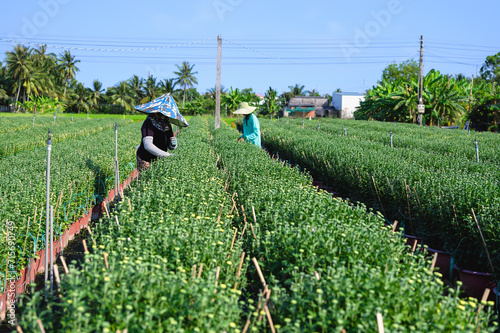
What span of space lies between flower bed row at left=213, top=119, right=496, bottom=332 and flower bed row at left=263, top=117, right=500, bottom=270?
1433 mm

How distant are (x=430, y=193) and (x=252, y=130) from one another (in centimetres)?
494

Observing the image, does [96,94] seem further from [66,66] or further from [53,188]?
[53,188]

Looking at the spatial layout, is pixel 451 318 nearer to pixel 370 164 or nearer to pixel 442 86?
pixel 370 164

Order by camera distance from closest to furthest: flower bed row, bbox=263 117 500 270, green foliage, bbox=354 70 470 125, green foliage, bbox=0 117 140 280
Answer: green foliage, bbox=0 117 140 280
flower bed row, bbox=263 117 500 270
green foliage, bbox=354 70 470 125

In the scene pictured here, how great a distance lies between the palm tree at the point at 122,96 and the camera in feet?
209

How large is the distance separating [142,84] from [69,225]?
6417 cm

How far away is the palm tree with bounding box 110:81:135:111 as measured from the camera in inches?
2507

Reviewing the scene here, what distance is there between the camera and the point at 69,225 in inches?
232

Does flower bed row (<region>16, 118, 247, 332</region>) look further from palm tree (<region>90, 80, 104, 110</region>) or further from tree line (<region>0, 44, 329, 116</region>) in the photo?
palm tree (<region>90, 80, 104, 110</region>)

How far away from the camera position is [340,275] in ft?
8.57

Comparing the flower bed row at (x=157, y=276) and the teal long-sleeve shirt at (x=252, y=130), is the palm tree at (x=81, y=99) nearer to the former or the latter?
the teal long-sleeve shirt at (x=252, y=130)

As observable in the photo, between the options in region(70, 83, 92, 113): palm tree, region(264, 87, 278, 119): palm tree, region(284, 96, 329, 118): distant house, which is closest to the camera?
region(264, 87, 278, 119): palm tree

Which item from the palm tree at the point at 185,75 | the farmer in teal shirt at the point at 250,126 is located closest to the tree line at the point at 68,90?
the palm tree at the point at 185,75

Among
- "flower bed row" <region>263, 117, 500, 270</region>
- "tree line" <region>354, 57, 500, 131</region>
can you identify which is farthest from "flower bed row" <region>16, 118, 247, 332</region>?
"tree line" <region>354, 57, 500, 131</region>
